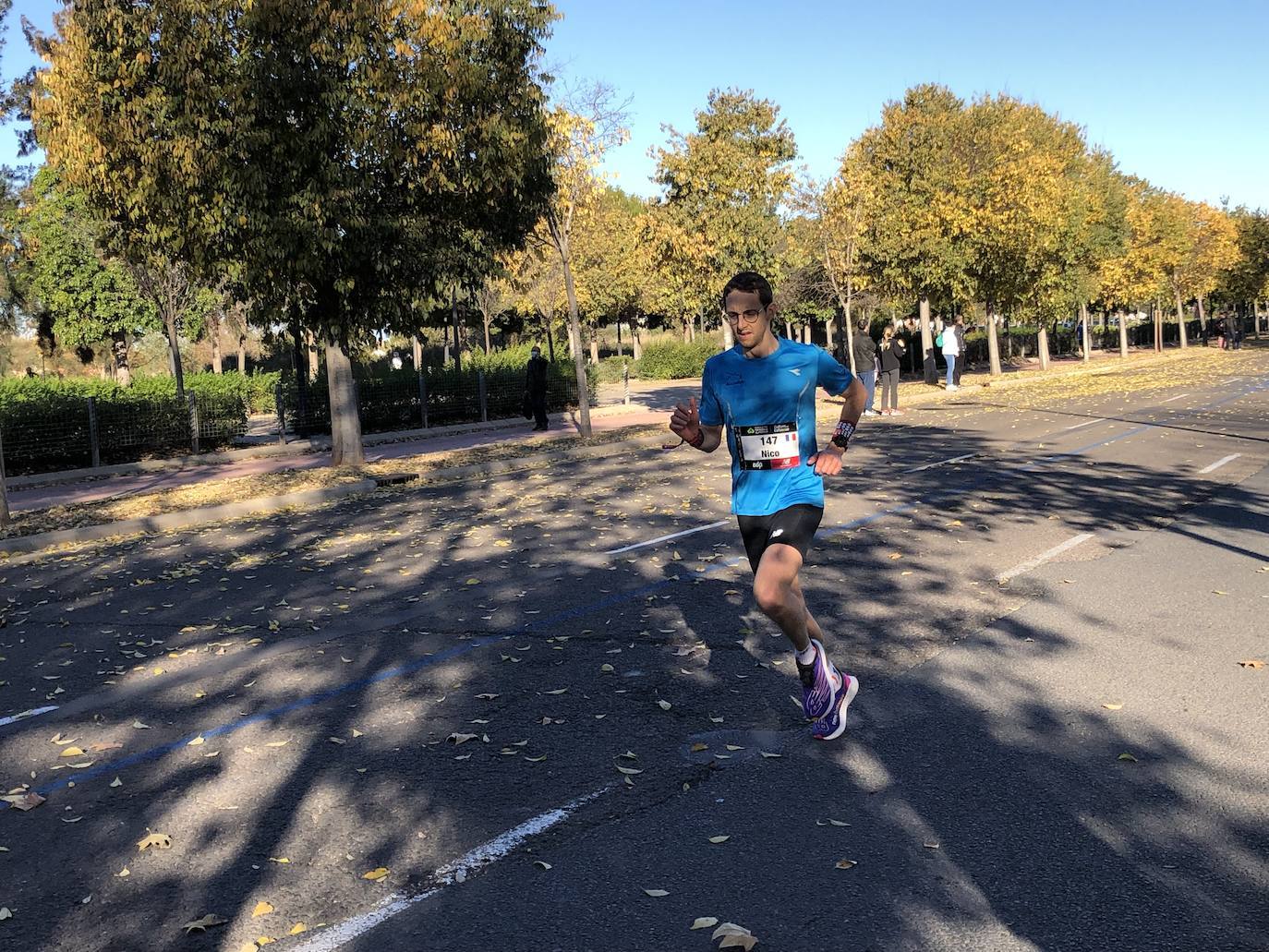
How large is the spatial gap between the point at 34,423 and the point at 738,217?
57.3ft

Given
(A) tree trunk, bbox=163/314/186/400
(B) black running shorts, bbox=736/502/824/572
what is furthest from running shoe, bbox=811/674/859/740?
(A) tree trunk, bbox=163/314/186/400

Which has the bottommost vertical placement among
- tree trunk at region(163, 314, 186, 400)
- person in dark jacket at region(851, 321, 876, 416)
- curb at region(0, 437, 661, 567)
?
curb at region(0, 437, 661, 567)

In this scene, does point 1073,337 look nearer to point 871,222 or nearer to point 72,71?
point 871,222

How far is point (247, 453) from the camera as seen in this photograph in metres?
21.6

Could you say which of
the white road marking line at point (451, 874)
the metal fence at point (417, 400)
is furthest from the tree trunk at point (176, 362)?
the white road marking line at point (451, 874)

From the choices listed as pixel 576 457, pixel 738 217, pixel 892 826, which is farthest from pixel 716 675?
pixel 738 217

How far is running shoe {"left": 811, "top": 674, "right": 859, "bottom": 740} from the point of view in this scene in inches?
178

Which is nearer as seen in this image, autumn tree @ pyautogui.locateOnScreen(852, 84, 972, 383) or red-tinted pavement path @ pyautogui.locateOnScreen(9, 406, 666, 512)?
red-tinted pavement path @ pyautogui.locateOnScreen(9, 406, 666, 512)

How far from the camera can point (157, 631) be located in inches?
284

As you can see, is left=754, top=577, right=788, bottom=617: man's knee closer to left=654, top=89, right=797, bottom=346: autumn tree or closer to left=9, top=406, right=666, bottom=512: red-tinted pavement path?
left=9, top=406, right=666, bottom=512: red-tinted pavement path

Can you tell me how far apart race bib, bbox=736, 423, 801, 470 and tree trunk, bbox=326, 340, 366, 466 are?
45.6 ft

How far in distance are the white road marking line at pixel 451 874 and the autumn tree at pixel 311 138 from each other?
42.1 ft

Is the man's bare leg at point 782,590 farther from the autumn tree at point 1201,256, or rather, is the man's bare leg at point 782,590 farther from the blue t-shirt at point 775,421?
the autumn tree at point 1201,256

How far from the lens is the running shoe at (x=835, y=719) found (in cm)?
453
